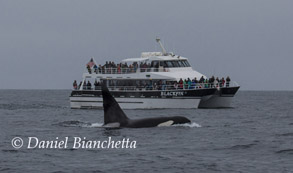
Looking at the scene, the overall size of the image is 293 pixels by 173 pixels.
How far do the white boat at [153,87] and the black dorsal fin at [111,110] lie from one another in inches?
884

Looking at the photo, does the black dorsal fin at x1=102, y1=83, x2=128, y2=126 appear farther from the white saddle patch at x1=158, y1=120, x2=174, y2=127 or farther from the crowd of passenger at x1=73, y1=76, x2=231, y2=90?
the crowd of passenger at x1=73, y1=76, x2=231, y2=90

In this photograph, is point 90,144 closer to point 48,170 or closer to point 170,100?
point 48,170

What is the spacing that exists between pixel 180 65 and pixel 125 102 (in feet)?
22.4

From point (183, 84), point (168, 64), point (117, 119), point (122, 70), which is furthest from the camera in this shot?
point (122, 70)

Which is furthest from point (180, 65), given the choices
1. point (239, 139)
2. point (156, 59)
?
point (239, 139)

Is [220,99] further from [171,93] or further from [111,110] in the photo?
[111,110]

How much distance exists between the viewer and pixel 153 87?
53281mm

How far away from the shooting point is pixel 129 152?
74.7ft

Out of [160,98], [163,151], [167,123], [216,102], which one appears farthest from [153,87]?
[163,151]

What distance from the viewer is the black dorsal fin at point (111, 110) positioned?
28.9 metres

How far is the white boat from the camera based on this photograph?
5191 cm

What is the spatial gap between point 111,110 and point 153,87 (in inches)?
961

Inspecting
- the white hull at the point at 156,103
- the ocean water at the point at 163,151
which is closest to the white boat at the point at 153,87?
the white hull at the point at 156,103

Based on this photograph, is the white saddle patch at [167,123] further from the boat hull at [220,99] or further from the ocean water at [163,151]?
the boat hull at [220,99]
